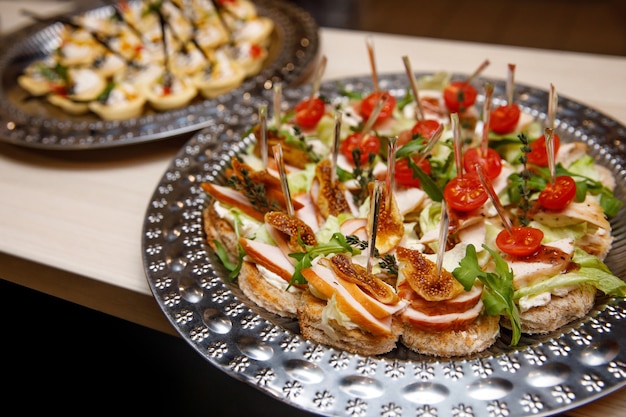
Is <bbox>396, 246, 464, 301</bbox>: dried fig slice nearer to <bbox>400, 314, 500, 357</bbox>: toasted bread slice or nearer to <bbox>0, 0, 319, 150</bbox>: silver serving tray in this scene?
<bbox>400, 314, 500, 357</bbox>: toasted bread slice

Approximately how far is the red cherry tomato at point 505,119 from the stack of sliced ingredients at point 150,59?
1.47 meters

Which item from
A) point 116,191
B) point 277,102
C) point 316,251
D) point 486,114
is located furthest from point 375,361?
point 116,191

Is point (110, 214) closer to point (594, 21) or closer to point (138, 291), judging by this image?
point (138, 291)

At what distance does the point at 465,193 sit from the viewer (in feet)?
6.23

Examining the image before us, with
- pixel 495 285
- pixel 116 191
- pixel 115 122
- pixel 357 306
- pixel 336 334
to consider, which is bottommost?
pixel 116 191

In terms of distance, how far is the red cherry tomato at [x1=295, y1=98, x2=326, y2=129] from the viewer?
2.46 metres

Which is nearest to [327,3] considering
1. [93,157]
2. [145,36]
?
[145,36]

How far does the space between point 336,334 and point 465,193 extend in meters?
0.65

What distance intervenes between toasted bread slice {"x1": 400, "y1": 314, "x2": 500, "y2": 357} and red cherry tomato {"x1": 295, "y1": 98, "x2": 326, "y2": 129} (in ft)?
3.61

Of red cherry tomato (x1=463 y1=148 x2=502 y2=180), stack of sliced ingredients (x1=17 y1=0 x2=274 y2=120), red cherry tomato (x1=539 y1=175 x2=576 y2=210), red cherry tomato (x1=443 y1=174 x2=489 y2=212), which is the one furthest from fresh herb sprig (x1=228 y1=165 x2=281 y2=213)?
stack of sliced ingredients (x1=17 y1=0 x2=274 y2=120)

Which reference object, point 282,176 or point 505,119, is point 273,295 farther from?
point 505,119

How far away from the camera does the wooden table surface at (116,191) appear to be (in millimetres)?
2115

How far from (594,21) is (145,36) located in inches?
196

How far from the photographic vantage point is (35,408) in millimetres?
2693
